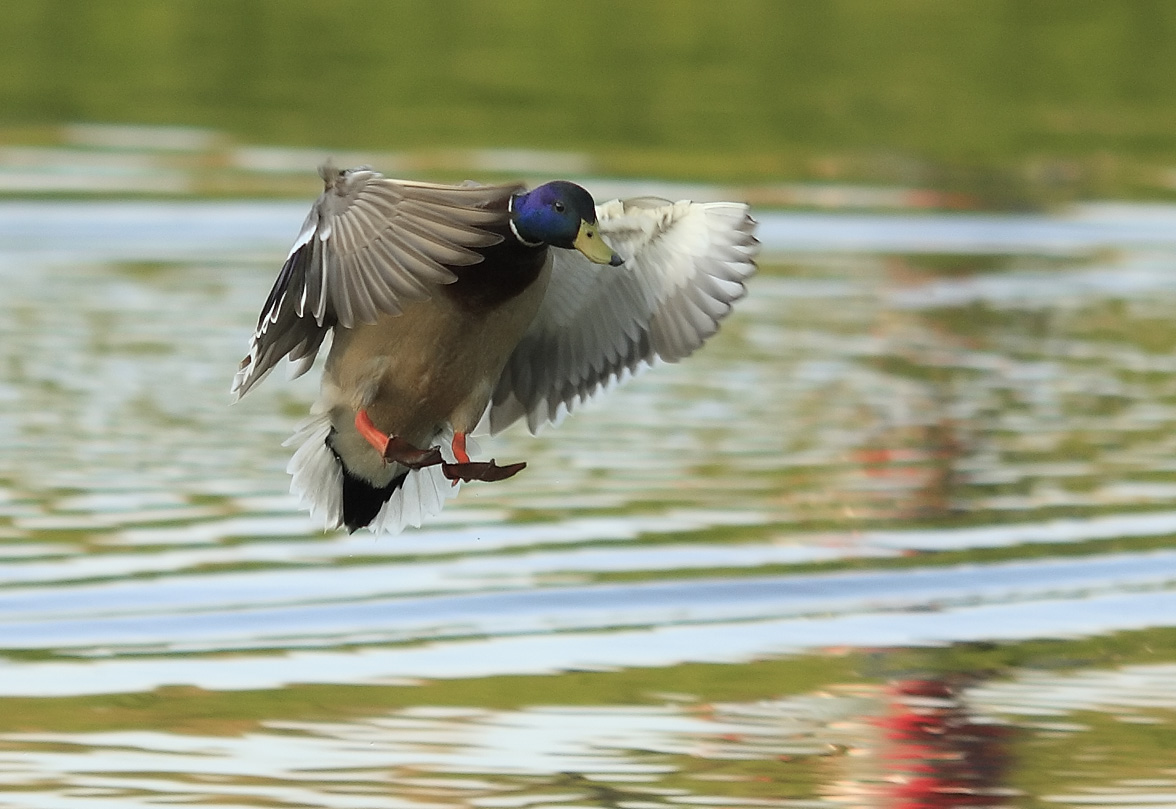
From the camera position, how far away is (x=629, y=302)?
7.51 metres

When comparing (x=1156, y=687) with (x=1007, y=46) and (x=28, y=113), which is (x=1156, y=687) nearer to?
(x=28, y=113)

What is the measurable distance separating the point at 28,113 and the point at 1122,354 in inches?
351

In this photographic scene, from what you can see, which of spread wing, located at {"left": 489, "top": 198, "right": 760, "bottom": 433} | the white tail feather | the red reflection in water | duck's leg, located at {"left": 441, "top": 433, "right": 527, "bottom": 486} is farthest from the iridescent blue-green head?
the red reflection in water

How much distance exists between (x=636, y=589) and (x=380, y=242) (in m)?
2.40

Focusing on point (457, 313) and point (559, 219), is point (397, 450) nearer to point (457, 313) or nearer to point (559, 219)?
point (457, 313)

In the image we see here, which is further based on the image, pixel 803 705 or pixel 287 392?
pixel 287 392

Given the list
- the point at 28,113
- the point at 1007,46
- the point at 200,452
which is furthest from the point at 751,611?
the point at 1007,46

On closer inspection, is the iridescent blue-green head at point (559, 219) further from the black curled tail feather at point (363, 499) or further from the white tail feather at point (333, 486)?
the black curled tail feather at point (363, 499)

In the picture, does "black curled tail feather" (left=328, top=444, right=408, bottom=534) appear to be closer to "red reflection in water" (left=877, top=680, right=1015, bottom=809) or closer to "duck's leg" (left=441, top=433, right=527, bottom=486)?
"duck's leg" (left=441, top=433, right=527, bottom=486)

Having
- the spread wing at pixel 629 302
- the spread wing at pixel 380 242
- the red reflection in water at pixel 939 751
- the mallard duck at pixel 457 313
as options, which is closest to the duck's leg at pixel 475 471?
the mallard duck at pixel 457 313

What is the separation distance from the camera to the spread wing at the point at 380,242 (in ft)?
20.6

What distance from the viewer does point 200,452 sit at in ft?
33.6

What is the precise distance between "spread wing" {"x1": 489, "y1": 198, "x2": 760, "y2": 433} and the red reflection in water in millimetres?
1137

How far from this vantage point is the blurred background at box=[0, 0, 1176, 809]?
6.89m
